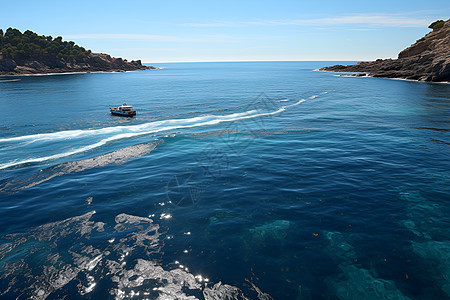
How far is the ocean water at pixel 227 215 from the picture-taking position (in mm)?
13961

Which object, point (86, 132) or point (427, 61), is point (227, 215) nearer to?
point (86, 132)

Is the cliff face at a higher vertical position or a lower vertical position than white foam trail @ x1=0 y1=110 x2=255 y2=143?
higher

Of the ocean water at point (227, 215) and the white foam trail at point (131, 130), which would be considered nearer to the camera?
the ocean water at point (227, 215)

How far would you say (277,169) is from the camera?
29594 millimetres

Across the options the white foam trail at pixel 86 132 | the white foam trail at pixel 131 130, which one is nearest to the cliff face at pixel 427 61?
the white foam trail at pixel 131 130

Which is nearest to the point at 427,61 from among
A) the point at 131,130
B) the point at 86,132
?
the point at 131,130

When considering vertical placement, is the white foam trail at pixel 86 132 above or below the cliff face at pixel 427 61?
below

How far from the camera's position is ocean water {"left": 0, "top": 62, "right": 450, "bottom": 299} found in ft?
45.8

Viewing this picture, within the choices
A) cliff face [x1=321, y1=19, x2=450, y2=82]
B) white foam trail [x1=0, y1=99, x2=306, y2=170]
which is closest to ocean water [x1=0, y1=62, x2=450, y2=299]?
white foam trail [x1=0, y1=99, x2=306, y2=170]

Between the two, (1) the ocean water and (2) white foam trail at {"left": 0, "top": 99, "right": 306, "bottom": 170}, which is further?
(2) white foam trail at {"left": 0, "top": 99, "right": 306, "bottom": 170}

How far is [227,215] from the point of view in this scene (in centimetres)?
2042

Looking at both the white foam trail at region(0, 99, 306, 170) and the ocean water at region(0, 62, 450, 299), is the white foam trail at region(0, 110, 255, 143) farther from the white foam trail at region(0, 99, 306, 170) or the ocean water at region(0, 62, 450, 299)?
the ocean water at region(0, 62, 450, 299)

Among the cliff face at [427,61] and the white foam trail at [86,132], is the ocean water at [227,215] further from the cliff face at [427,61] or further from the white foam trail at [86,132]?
the cliff face at [427,61]

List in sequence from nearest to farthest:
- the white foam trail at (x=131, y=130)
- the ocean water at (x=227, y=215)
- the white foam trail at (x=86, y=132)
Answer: the ocean water at (x=227, y=215)
the white foam trail at (x=131, y=130)
the white foam trail at (x=86, y=132)
